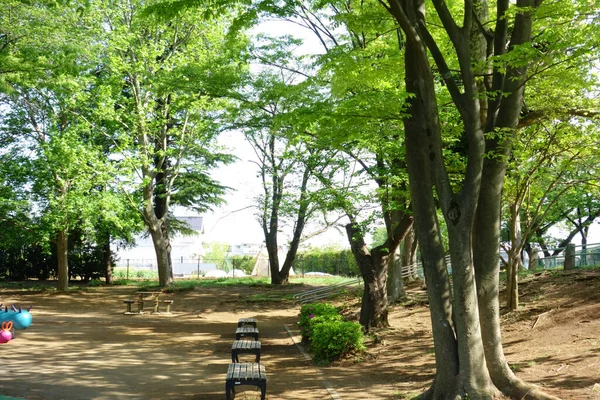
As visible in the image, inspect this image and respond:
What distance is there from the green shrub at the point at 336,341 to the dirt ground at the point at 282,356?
22cm

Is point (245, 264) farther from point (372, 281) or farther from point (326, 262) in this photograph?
point (372, 281)

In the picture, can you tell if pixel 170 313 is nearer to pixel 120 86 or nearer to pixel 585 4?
pixel 120 86

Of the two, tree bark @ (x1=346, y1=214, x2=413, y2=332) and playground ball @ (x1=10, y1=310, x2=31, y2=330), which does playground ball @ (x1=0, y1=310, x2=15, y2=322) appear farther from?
tree bark @ (x1=346, y1=214, x2=413, y2=332)

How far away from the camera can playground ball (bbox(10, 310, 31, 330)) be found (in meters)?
14.7

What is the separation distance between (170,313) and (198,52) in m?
11.3

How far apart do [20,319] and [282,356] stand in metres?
7.72

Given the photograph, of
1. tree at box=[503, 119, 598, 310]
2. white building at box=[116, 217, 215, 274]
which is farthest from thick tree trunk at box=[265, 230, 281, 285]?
tree at box=[503, 119, 598, 310]

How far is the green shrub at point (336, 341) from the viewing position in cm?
1041

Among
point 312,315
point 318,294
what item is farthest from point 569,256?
point 318,294

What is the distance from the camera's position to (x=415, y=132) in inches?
282

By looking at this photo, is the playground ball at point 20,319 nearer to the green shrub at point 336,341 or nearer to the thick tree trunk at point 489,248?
the green shrub at point 336,341

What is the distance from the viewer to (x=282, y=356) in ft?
37.3

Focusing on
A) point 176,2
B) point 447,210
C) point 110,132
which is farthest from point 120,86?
point 447,210

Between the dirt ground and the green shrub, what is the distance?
0.73ft
